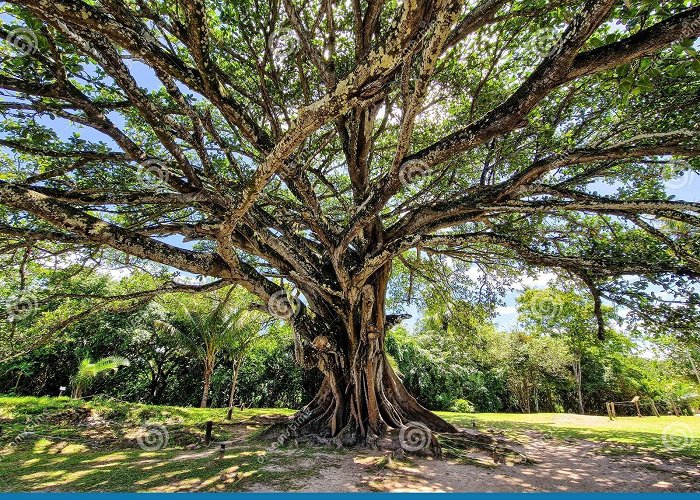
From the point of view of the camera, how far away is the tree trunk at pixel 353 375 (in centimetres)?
672

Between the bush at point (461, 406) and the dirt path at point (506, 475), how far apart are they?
1385 cm

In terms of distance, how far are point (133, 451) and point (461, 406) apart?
17.0 metres

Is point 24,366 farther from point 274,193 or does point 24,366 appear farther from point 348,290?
point 348,290

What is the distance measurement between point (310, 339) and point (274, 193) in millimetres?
3841

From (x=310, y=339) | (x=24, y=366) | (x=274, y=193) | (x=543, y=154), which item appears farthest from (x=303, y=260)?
(x=24, y=366)

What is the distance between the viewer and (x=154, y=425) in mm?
9266
